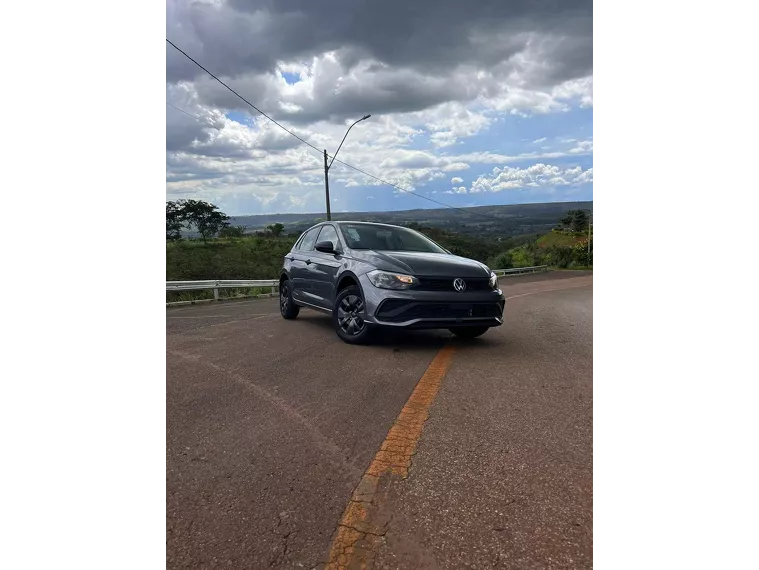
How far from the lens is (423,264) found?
578 centimetres

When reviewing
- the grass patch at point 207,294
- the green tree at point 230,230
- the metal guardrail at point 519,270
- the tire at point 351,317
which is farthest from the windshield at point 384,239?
the metal guardrail at point 519,270

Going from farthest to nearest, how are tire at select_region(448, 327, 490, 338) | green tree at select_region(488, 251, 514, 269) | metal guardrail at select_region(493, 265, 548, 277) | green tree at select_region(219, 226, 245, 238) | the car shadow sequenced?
green tree at select_region(488, 251, 514, 269) → metal guardrail at select_region(493, 265, 548, 277) → green tree at select_region(219, 226, 245, 238) → tire at select_region(448, 327, 490, 338) → the car shadow

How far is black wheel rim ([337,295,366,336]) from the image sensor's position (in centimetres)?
607

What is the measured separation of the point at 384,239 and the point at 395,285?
4.46ft

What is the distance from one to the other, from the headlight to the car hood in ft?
0.21

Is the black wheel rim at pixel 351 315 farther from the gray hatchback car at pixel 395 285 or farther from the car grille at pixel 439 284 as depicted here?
the car grille at pixel 439 284

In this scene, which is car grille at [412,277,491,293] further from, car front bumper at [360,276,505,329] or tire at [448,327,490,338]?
tire at [448,327,490,338]

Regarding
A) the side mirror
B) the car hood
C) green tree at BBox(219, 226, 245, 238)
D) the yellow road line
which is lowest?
the yellow road line

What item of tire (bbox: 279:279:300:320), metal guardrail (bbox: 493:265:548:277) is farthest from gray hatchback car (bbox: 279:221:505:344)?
metal guardrail (bbox: 493:265:548:277)

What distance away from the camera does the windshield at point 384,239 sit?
21.8ft
